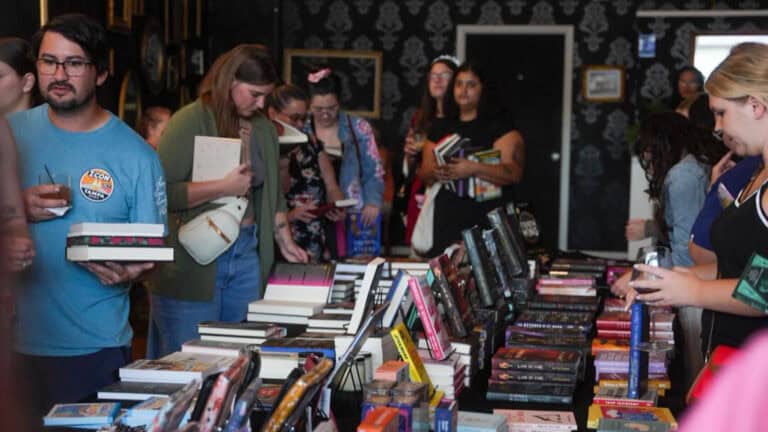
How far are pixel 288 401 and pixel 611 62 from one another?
1028 centimetres

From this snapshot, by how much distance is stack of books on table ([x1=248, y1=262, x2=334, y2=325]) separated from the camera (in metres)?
3.61

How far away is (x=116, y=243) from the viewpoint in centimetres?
298

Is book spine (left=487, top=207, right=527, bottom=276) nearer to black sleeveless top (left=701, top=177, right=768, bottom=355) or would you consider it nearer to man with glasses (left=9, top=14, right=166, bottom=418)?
black sleeveless top (left=701, top=177, right=768, bottom=355)

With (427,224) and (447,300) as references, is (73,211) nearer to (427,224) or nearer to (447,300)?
(447,300)

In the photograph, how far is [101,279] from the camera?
121 inches

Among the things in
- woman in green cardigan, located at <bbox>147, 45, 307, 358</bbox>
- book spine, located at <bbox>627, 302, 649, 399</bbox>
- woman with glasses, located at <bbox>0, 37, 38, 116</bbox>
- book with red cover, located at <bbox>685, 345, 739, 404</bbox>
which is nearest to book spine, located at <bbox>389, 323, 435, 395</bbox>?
book spine, located at <bbox>627, 302, 649, 399</bbox>

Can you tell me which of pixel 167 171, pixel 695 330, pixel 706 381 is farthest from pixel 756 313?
pixel 167 171

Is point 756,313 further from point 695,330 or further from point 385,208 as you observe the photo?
point 385,208

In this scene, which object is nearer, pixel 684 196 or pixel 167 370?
pixel 167 370

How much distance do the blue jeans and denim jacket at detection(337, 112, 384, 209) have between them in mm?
2069

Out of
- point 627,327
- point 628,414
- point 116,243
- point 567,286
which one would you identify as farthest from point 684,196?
point 116,243

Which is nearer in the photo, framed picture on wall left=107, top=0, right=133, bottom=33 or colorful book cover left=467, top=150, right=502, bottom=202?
colorful book cover left=467, top=150, right=502, bottom=202

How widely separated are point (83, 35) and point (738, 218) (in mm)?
1887

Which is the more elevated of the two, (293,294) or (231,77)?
(231,77)
